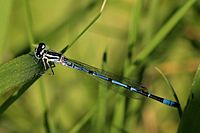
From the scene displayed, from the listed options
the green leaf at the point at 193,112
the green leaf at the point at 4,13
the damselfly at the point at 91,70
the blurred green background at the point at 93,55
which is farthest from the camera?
the blurred green background at the point at 93,55

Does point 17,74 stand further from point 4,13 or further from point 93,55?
point 93,55

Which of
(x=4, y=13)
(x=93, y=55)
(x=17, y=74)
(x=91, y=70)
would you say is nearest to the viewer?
(x=17, y=74)

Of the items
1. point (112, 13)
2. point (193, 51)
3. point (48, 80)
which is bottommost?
point (48, 80)

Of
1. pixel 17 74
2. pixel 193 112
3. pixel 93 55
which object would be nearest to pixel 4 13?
pixel 17 74

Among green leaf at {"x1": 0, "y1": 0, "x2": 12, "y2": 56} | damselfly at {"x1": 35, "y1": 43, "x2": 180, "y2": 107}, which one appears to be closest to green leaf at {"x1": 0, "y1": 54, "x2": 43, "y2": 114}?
green leaf at {"x1": 0, "y1": 0, "x2": 12, "y2": 56}

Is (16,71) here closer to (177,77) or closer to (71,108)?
(71,108)

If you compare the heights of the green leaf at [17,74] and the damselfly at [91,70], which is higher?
the green leaf at [17,74]

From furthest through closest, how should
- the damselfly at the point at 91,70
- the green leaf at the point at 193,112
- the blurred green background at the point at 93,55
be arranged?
the blurred green background at the point at 93,55 → the damselfly at the point at 91,70 → the green leaf at the point at 193,112

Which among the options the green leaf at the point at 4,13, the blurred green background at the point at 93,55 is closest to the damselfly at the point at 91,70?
the blurred green background at the point at 93,55

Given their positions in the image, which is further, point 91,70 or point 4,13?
point 91,70

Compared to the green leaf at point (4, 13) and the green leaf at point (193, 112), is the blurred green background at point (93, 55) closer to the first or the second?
the green leaf at point (4, 13)

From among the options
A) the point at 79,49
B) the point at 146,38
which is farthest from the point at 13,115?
the point at 146,38
